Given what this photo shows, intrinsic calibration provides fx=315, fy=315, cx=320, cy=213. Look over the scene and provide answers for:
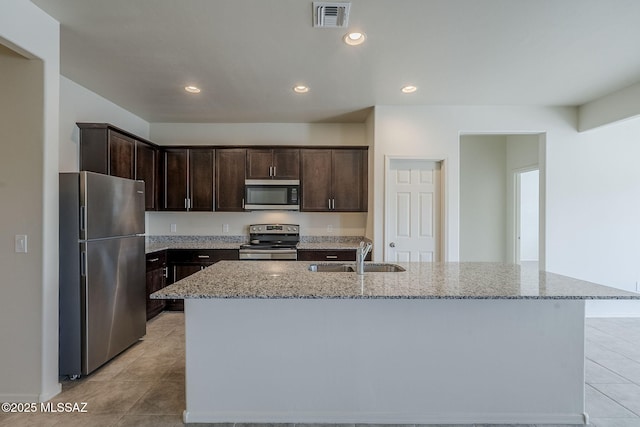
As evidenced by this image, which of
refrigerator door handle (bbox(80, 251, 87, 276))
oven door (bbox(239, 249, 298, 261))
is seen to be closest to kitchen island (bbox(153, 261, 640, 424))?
refrigerator door handle (bbox(80, 251, 87, 276))

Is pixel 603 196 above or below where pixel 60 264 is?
above

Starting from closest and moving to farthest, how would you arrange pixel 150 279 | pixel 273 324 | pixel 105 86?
1. pixel 273 324
2. pixel 105 86
3. pixel 150 279

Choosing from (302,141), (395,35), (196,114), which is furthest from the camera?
(302,141)

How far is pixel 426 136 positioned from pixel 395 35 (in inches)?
70.8

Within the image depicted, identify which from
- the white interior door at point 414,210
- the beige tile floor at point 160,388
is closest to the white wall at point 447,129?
the white interior door at point 414,210

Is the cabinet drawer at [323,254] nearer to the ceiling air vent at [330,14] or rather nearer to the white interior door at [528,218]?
the ceiling air vent at [330,14]

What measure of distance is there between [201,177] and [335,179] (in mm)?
1849

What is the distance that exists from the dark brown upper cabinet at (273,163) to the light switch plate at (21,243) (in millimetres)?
2518

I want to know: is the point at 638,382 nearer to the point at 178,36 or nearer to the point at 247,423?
the point at 247,423

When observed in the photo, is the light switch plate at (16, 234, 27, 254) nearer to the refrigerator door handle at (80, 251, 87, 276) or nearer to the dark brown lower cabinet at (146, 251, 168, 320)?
the refrigerator door handle at (80, 251, 87, 276)

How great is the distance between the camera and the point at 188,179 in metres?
4.35

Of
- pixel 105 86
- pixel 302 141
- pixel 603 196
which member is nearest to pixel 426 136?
pixel 302 141

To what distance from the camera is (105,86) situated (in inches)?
130

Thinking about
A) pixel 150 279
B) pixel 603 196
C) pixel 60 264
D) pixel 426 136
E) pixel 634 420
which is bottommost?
pixel 634 420
